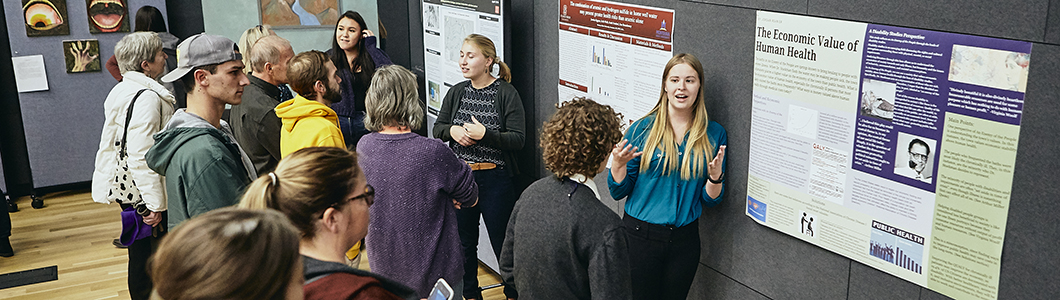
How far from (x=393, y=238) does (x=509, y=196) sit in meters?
1.24

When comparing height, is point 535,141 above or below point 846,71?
below

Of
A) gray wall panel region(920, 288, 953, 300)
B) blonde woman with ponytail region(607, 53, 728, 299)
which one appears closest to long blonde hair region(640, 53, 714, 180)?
blonde woman with ponytail region(607, 53, 728, 299)

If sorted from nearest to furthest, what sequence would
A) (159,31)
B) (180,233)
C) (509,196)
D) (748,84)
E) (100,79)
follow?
1. (180,233)
2. (748,84)
3. (509,196)
4. (159,31)
5. (100,79)

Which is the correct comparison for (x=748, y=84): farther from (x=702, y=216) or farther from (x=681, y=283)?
(x=681, y=283)

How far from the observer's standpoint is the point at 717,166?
303 centimetres

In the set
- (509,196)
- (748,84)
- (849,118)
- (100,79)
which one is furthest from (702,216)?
(100,79)

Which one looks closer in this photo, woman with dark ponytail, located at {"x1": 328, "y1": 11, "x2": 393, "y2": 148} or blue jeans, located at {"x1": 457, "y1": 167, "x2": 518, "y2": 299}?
blue jeans, located at {"x1": 457, "y1": 167, "x2": 518, "y2": 299}

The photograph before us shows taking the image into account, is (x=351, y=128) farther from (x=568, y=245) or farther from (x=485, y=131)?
(x=568, y=245)

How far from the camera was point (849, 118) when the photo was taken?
2.61 m

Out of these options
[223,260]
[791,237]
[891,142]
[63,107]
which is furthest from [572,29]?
[63,107]

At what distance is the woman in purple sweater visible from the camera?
2.95 m

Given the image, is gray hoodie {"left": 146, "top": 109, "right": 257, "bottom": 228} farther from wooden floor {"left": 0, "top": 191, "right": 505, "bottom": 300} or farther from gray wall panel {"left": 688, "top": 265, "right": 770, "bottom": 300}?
wooden floor {"left": 0, "top": 191, "right": 505, "bottom": 300}

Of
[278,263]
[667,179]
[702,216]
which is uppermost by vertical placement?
[278,263]

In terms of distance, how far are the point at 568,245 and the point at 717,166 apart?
3.34 ft
